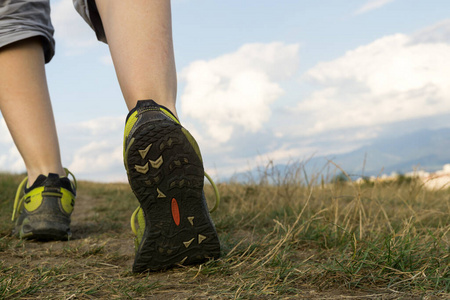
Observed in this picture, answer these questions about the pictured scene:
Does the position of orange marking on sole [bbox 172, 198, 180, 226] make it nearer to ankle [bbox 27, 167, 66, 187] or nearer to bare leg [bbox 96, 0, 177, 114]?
bare leg [bbox 96, 0, 177, 114]

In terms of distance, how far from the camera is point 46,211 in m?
1.71

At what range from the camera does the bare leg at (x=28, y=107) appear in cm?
174

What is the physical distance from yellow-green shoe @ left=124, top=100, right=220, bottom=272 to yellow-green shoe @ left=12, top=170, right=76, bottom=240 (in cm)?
79

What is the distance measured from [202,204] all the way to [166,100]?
339mm

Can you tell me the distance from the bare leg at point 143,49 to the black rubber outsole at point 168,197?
17 centimetres

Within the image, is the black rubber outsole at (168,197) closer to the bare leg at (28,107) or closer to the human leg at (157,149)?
the human leg at (157,149)

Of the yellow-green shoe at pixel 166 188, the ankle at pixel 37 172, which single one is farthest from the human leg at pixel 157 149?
the ankle at pixel 37 172

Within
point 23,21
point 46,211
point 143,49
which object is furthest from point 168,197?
point 23,21

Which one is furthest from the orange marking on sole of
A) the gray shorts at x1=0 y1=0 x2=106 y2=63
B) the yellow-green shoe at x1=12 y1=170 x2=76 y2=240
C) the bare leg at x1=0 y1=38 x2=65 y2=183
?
the gray shorts at x1=0 y1=0 x2=106 y2=63

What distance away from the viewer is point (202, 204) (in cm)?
110

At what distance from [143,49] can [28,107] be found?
0.90 metres

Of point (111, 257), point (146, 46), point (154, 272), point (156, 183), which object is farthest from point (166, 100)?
point (111, 257)

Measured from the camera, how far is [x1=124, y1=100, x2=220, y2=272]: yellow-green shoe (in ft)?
3.35

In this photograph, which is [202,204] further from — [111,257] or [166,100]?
[111,257]
